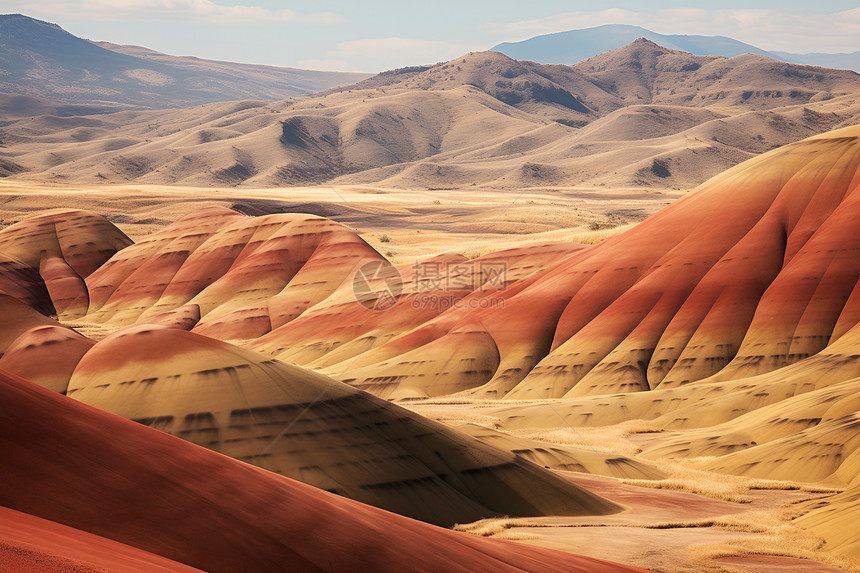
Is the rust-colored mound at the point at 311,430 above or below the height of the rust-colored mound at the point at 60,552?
below

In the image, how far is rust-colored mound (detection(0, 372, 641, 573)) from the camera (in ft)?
30.5

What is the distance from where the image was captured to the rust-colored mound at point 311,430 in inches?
963

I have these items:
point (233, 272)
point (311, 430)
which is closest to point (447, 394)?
point (311, 430)

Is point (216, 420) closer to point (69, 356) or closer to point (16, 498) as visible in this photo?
point (69, 356)

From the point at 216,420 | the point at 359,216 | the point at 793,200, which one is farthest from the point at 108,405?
the point at 359,216

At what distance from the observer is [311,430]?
83.7 ft

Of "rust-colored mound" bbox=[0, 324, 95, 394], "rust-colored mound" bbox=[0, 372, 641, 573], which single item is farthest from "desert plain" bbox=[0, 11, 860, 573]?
"rust-colored mound" bbox=[0, 324, 95, 394]

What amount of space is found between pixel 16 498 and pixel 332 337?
5817cm

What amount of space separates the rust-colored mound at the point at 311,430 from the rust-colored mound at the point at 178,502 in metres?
10.9

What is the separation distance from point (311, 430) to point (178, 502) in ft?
49.4

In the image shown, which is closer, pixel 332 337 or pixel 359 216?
pixel 332 337

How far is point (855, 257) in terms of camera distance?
1877 inches

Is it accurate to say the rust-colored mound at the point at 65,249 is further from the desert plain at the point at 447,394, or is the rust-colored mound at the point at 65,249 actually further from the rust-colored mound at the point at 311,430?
the rust-colored mound at the point at 311,430

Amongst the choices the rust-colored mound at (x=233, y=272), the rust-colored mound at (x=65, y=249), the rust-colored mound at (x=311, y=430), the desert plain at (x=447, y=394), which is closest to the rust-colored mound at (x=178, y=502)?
the desert plain at (x=447, y=394)
